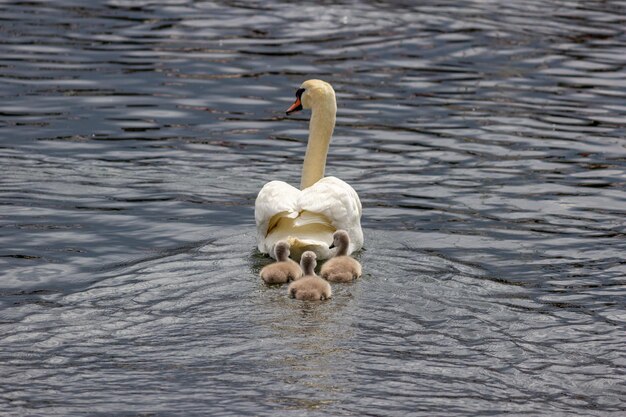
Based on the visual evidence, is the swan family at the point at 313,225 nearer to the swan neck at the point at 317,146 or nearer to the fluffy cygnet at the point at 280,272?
the fluffy cygnet at the point at 280,272

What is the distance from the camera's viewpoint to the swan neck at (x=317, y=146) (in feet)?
43.2

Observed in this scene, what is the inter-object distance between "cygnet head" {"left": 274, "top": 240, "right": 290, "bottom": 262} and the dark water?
323 mm

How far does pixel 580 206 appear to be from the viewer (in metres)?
14.3

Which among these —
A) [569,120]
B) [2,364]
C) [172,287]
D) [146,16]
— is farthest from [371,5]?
[2,364]

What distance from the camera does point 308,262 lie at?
10984 millimetres

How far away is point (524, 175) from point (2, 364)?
319 inches

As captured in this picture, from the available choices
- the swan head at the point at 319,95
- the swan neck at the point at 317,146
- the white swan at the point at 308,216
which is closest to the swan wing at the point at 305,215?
the white swan at the point at 308,216

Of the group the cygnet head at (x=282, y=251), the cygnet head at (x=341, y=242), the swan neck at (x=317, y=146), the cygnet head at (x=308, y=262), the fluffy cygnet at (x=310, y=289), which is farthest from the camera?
the swan neck at (x=317, y=146)

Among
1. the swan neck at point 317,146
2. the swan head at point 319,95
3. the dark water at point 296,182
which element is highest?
the swan head at point 319,95

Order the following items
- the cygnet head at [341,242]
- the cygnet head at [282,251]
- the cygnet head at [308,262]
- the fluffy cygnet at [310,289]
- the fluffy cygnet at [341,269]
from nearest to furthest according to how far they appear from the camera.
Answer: the fluffy cygnet at [310,289] → the cygnet head at [308,262] → the fluffy cygnet at [341,269] → the cygnet head at [282,251] → the cygnet head at [341,242]

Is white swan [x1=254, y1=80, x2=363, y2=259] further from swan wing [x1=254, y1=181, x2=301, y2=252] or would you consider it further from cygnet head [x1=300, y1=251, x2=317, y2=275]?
cygnet head [x1=300, y1=251, x2=317, y2=275]

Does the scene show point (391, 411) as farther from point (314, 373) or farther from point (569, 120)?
point (569, 120)

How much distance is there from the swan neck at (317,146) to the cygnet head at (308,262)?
2.08 meters

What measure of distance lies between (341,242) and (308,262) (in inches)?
30.3
